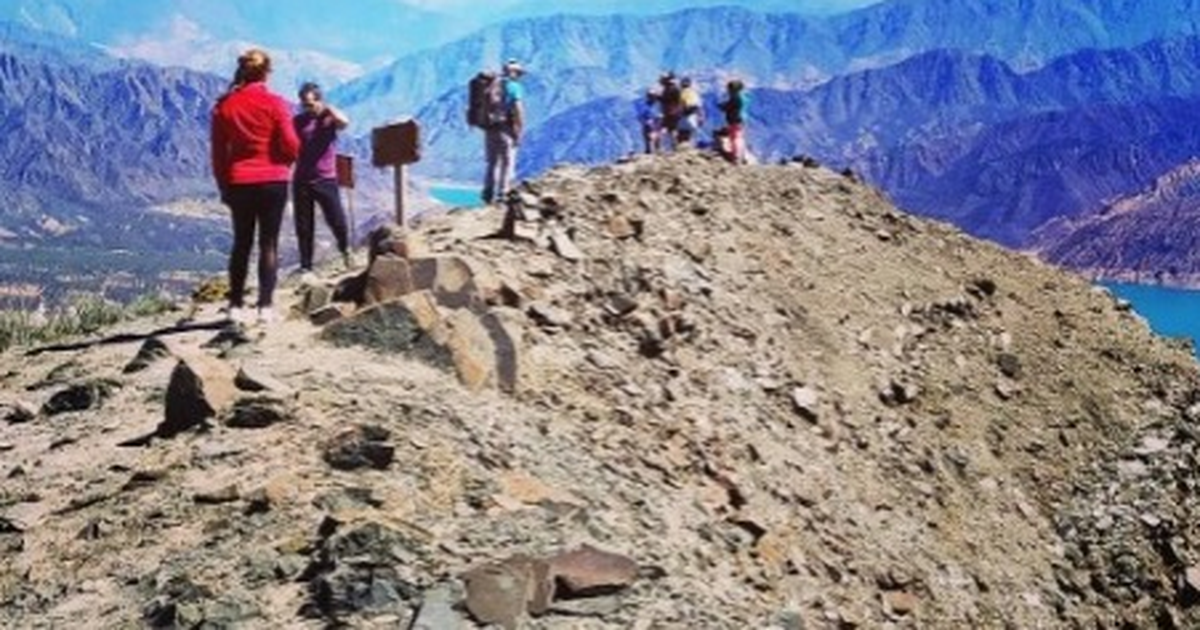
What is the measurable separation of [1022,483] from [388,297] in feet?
27.8

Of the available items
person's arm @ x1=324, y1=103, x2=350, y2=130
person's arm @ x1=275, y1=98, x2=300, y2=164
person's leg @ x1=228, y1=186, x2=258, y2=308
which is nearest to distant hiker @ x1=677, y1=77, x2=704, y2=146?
person's arm @ x1=324, y1=103, x2=350, y2=130

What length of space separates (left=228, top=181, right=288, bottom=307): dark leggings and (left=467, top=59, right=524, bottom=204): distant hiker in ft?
24.3

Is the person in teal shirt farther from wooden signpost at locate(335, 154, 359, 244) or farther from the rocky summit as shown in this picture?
wooden signpost at locate(335, 154, 359, 244)

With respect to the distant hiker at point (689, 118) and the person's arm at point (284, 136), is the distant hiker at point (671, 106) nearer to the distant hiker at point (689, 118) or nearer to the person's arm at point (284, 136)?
the distant hiker at point (689, 118)

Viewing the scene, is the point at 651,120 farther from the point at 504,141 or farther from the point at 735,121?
the point at 504,141

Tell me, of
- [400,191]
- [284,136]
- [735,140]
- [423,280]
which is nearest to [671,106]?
[735,140]

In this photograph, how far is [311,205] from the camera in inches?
647

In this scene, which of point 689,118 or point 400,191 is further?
point 689,118

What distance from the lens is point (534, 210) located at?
16.8m

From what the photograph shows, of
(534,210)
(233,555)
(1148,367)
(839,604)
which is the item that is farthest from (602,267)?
(1148,367)

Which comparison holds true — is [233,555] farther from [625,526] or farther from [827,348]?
[827,348]

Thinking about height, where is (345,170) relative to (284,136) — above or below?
below

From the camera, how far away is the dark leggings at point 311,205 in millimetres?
16266

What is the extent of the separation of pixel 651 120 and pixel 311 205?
39.6 ft
